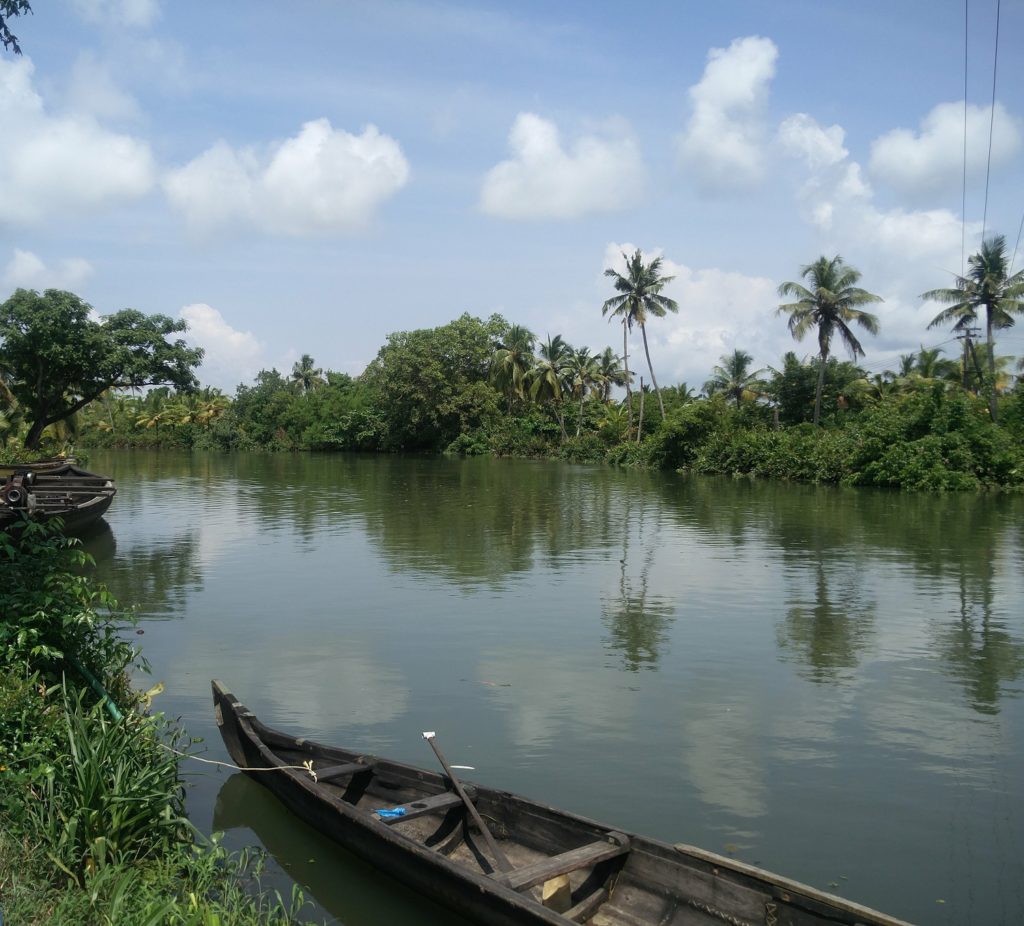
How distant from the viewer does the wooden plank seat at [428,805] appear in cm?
559

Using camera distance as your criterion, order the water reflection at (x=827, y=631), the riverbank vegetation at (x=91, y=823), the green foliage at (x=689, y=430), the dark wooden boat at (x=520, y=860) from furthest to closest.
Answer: the green foliage at (x=689, y=430), the water reflection at (x=827, y=631), the dark wooden boat at (x=520, y=860), the riverbank vegetation at (x=91, y=823)

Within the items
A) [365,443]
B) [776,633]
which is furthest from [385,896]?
[365,443]

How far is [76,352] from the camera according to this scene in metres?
23.9

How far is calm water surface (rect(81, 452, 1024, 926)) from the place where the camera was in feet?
20.6

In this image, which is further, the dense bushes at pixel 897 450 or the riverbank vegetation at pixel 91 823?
the dense bushes at pixel 897 450

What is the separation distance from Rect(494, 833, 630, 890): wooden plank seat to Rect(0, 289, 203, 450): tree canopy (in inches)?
872

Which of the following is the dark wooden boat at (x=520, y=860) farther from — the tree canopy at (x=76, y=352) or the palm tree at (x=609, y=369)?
the palm tree at (x=609, y=369)

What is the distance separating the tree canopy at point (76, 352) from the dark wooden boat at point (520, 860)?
66.2ft

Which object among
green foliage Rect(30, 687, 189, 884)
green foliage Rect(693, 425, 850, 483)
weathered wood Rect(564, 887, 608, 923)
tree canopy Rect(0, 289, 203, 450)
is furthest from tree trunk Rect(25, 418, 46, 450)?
green foliage Rect(693, 425, 850, 483)

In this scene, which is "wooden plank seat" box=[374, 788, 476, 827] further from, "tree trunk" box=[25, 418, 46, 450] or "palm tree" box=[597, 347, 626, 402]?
"palm tree" box=[597, 347, 626, 402]

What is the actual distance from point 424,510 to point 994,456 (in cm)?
2148

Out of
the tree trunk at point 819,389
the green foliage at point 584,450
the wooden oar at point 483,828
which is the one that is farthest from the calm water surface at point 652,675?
the green foliage at point 584,450

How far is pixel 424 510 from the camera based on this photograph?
89.0ft

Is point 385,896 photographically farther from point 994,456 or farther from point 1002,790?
point 994,456
